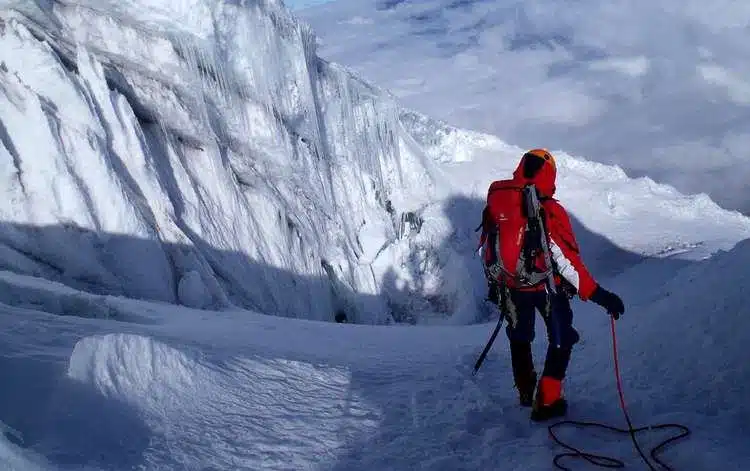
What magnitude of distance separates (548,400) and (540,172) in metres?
1.59

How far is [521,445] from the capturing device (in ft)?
12.8

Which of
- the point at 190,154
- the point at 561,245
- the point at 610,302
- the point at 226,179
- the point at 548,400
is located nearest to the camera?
the point at 610,302

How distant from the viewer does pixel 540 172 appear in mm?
4125

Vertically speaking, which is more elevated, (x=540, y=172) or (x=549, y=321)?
(x=540, y=172)

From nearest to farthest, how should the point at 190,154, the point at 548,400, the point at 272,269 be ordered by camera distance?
the point at 548,400, the point at 190,154, the point at 272,269

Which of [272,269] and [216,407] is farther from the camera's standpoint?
[272,269]

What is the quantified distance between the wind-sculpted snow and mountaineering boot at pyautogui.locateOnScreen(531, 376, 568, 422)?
8836 millimetres

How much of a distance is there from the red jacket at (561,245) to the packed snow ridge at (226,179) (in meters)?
6.56

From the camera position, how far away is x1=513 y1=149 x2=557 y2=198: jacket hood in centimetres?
412

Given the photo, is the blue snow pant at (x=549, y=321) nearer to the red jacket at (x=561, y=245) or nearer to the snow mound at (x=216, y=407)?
the red jacket at (x=561, y=245)

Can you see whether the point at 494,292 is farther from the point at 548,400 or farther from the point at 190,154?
the point at 190,154

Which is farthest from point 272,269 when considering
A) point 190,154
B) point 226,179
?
point 190,154

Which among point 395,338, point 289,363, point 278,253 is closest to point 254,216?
point 278,253

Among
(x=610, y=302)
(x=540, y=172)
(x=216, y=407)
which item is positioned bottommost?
(x=216, y=407)
